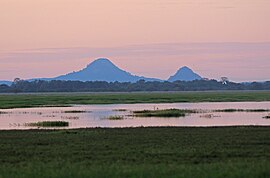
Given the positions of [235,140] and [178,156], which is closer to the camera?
[178,156]

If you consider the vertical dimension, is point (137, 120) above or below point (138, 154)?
above

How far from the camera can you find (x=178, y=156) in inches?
926

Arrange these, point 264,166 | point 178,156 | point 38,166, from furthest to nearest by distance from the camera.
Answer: point 178,156, point 38,166, point 264,166

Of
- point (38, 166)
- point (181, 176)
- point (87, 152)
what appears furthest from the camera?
point (87, 152)

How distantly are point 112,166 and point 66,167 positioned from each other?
5.26ft

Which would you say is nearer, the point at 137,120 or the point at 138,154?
the point at 138,154

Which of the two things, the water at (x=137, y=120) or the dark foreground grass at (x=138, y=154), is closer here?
the dark foreground grass at (x=138, y=154)

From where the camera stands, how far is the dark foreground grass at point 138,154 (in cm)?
1869

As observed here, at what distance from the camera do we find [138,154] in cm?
2439

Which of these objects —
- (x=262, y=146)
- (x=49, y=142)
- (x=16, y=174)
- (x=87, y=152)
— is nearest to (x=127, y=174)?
(x=16, y=174)

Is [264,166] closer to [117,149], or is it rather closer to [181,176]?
[181,176]

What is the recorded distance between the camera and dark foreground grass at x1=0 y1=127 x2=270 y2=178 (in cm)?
1869

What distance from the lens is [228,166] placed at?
19.7 metres

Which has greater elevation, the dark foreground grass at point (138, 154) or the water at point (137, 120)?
the water at point (137, 120)
